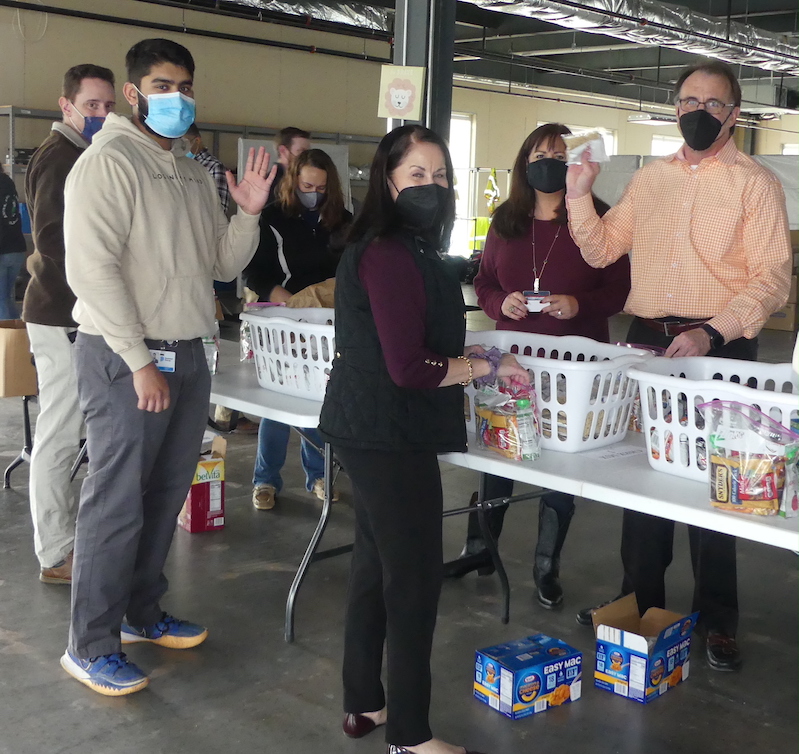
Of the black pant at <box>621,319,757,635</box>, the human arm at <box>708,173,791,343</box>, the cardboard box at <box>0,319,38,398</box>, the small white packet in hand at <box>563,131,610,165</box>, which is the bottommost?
the black pant at <box>621,319,757,635</box>

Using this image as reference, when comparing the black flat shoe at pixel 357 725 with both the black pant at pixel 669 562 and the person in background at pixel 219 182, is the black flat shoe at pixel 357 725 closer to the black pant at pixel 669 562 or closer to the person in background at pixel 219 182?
the black pant at pixel 669 562

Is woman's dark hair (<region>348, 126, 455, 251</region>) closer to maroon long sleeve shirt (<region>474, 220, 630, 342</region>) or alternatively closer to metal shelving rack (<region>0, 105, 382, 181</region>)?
maroon long sleeve shirt (<region>474, 220, 630, 342</region>)

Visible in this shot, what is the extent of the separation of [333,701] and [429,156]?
4.78ft

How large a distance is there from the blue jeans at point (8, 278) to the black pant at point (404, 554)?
5.92 metres

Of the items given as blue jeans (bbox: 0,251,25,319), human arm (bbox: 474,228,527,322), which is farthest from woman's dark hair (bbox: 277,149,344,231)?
blue jeans (bbox: 0,251,25,319)

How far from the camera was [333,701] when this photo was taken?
8.39 feet

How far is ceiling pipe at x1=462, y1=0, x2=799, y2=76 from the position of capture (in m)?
8.64

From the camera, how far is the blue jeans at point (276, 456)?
4141mm

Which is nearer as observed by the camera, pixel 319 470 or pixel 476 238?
pixel 319 470

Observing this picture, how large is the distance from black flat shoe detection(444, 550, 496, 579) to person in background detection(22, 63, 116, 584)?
1.34m

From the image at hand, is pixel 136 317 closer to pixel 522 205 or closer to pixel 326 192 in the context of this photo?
pixel 522 205

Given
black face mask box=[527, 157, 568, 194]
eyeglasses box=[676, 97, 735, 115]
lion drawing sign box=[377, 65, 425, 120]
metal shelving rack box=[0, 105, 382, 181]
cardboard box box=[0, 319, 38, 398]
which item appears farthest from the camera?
metal shelving rack box=[0, 105, 382, 181]

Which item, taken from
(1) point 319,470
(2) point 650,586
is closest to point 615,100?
(1) point 319,470

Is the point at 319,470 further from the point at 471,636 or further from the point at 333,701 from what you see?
the point at 333,701
